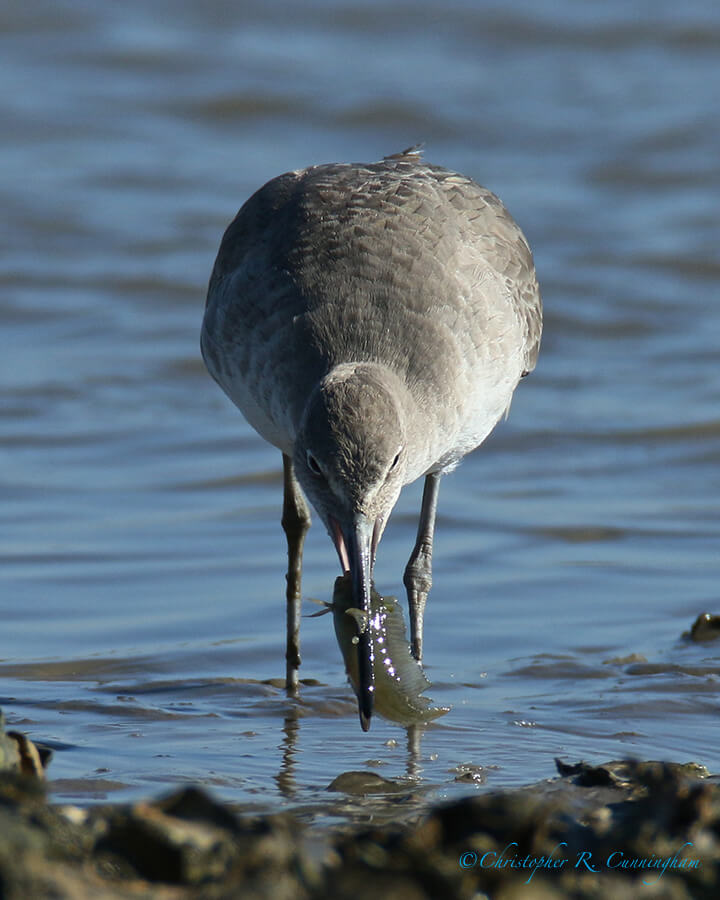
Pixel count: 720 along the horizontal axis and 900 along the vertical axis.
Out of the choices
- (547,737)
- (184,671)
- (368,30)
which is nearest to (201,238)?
(368,30)

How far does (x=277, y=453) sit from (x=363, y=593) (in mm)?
4618

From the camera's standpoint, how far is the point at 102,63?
1634 cm

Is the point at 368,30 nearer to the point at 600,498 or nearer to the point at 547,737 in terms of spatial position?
the point at 600,498

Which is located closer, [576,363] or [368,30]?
[576,363]

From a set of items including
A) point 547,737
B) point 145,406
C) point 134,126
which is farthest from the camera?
point 134,126

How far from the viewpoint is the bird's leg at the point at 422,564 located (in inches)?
267

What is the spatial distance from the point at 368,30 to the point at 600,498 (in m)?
10.6

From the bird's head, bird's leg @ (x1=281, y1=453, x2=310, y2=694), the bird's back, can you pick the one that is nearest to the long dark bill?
the bird's head

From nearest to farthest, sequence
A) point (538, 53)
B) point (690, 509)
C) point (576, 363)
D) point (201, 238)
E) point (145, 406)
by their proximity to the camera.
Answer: point (690, 509) < point (145, 406) < point (576, 363) < point (201, 238) < point (538, 53)

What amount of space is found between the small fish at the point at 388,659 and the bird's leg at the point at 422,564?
1.46 meters

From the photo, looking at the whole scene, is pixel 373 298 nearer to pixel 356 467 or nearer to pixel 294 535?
pixel 356 467

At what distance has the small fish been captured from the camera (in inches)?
199

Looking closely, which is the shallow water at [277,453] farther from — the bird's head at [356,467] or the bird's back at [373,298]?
the bird's back at [373,298]

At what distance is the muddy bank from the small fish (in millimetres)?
1338
